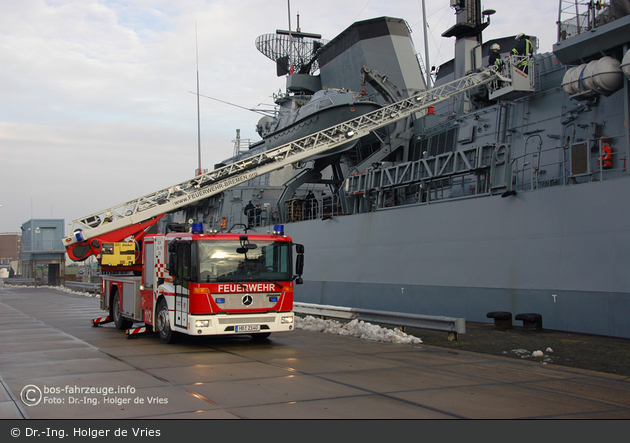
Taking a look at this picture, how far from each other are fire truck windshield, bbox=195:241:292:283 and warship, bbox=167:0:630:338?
5.68 m

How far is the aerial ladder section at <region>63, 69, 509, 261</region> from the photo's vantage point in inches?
650

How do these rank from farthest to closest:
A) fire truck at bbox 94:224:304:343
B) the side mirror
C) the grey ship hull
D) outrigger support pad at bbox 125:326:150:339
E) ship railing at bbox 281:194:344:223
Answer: ship railing at bbox 281:194:344:223, outrigger support pad at bbox 125:326:150:339, the grey ship hull, the side mirror, fire truck at bbox 94:224:304:343

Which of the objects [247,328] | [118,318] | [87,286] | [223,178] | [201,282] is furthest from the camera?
[87,286]

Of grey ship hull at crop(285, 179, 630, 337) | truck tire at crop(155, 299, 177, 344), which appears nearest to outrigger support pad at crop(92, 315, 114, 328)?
truck tire at crop(155, 299, 177, 344)

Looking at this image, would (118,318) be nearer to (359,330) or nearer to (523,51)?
(359,330)

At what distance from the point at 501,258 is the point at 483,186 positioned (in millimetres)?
2926

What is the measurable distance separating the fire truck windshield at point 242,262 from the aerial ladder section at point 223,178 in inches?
269

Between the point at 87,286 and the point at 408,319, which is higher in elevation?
the point at 408,319

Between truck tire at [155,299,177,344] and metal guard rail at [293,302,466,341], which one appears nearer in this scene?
metal guard rail at [293,302,466,341]

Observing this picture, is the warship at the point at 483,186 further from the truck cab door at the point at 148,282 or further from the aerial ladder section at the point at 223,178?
the truck cab door at the point at 148,282

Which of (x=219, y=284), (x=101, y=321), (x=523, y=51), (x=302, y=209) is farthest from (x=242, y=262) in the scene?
(x=302, y=209)

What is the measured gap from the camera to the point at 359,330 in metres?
12.4

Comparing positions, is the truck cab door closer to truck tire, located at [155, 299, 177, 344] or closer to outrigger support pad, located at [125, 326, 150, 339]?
outrigger support pad, located at [125, 326, 150, 339]

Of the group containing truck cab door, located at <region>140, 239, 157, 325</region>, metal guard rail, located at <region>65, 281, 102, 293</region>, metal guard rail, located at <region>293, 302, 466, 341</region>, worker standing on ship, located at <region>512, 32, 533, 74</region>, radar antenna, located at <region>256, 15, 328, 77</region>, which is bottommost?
metal guard rail, located at <region>65, 281, 102, 293</region>
